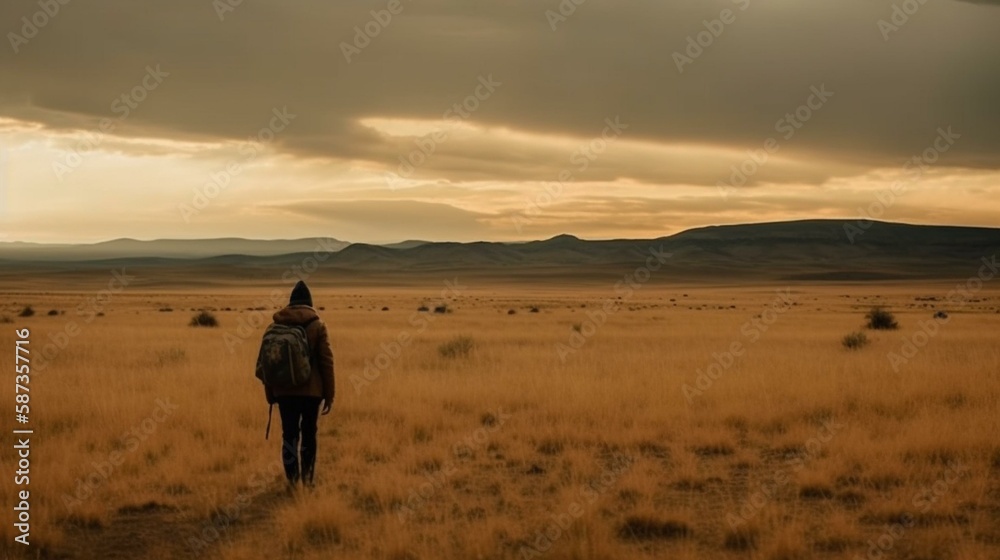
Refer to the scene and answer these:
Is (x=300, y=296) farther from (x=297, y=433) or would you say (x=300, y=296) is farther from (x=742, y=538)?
(x=742, y=538)

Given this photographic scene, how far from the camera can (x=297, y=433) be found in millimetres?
8070

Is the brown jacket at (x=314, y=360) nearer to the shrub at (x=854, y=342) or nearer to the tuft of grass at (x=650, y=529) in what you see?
the tuft of grass at (x=650, y=529)

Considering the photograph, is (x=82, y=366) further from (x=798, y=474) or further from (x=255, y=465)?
(x=798, y=474)

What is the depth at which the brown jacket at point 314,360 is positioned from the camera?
7.81m

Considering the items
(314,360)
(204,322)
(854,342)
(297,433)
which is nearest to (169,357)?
(297,433)

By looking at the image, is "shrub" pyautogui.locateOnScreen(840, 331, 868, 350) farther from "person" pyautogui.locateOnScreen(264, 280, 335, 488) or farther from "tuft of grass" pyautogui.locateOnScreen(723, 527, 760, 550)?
"person" pyautogui.locateOnScreen(264, 280, 335, 488)

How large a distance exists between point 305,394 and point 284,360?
0.39 meters

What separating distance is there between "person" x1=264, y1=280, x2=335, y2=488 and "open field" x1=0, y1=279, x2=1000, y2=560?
0.28 meters

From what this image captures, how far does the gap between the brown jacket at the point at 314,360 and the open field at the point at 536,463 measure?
935 millimetres

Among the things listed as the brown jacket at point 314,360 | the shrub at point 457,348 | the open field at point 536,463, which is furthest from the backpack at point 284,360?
the shrub at point 457,348

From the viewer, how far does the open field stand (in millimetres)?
6496

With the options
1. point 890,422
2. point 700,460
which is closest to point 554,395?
point 700,460

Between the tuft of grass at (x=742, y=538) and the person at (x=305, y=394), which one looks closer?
the tuft of grass at (x=742, y=538)

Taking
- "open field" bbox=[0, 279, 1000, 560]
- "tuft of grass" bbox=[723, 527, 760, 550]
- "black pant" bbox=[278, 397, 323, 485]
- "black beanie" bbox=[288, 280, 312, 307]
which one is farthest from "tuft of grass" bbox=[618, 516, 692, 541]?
"black beanie" bbox=[288, 280, 312, 307]
